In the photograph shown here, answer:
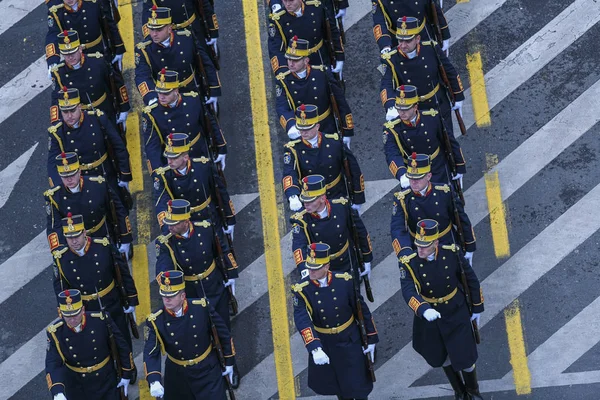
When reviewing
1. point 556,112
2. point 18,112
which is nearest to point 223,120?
point 18,112

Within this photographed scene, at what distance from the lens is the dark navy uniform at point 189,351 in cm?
1914

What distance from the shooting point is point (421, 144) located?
843 inches

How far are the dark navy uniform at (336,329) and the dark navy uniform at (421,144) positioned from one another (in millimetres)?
2684

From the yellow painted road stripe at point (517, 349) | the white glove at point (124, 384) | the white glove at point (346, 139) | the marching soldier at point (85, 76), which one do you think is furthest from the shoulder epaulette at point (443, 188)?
the marching soldier at point (85, 76)

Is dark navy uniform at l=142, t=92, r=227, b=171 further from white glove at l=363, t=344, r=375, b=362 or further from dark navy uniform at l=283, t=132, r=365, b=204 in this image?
white glove at l=363, t=344, r=375, b=362

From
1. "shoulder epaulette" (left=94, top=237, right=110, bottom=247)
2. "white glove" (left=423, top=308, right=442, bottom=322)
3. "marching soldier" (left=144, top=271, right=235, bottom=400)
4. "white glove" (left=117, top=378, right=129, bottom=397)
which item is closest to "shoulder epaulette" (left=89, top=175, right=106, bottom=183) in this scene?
"shoulder epaulette" (left=94, top=237, right=110, bottom=247)

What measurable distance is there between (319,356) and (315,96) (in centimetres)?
448

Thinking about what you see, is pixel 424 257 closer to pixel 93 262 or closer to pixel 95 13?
pixel 93 262

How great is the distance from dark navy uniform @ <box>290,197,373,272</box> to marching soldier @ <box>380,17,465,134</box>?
6.90ft

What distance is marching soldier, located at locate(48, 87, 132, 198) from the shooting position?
850 inches

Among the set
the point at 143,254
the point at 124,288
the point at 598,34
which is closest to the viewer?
the point at 124,288

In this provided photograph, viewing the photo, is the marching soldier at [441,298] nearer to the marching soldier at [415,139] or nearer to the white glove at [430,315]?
the white glove at [430,315]

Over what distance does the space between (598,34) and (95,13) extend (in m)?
7.70

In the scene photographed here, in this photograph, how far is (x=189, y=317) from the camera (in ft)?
62.9
